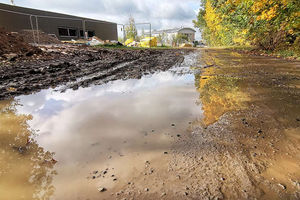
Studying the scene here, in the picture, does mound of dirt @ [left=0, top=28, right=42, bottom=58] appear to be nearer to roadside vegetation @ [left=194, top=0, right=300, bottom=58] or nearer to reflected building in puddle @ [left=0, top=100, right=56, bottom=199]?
reflected building in puddle @ [left=0, top=100, right=56, bottom=199]

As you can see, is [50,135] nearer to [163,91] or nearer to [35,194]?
[35,194]

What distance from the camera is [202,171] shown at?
134cm

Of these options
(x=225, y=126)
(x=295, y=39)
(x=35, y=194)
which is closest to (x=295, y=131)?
(x=225, y=126)

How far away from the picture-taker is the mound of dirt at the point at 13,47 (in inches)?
259

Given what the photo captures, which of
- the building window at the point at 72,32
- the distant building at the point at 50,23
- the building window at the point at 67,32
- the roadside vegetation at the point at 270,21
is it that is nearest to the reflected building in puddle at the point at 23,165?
the roadside vegetation at the point at 270,21

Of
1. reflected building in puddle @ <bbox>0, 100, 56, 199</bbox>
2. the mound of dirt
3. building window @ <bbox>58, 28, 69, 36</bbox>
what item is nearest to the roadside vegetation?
the mound of dirt

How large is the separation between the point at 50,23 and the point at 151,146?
1007 inches

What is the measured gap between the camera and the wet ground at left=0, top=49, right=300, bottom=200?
1.20 meters

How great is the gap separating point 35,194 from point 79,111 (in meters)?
1.45

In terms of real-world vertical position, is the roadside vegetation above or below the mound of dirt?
above

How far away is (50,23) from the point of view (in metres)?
22.1

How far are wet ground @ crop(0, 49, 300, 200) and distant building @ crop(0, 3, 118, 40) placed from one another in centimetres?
1347

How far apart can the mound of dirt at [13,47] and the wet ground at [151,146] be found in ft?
16.0

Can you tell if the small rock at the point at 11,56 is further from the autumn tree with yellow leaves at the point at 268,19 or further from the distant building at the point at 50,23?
the autumn tree with yellow leaves at the point at 268,19
